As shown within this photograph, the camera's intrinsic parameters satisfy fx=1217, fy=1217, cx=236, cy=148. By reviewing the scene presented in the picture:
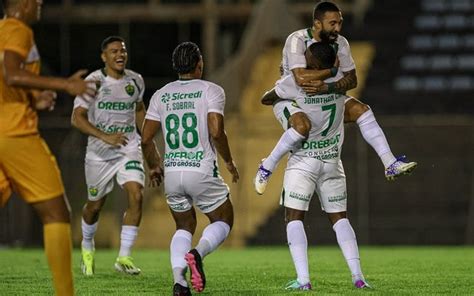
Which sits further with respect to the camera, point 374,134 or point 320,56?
point 374,134

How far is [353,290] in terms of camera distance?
9641mm

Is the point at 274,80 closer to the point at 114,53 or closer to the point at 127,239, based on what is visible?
the point at 114,53

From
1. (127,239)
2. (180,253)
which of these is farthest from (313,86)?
(127,239)

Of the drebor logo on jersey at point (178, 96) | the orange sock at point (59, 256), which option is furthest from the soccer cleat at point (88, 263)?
the orange sock at point (59, 256)

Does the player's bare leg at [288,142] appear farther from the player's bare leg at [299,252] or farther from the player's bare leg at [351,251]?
the player's bare leg at [351,251]

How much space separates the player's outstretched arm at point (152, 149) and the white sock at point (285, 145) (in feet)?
2.86

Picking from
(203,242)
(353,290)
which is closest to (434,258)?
(353,290)

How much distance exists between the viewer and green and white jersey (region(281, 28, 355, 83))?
Answer: 9.66 m

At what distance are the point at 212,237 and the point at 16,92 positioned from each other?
2.24m

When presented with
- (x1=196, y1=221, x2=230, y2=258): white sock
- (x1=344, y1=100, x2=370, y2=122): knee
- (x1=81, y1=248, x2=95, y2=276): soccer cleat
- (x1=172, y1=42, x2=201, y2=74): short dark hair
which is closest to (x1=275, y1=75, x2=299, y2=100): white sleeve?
(x1=344, y1=100, x2=370, y2=122): knee

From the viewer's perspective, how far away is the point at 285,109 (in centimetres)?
997

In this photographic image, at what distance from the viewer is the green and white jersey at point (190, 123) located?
356 inches

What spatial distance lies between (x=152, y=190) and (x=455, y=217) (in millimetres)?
5333

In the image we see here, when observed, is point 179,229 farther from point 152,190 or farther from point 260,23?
point 260,23
